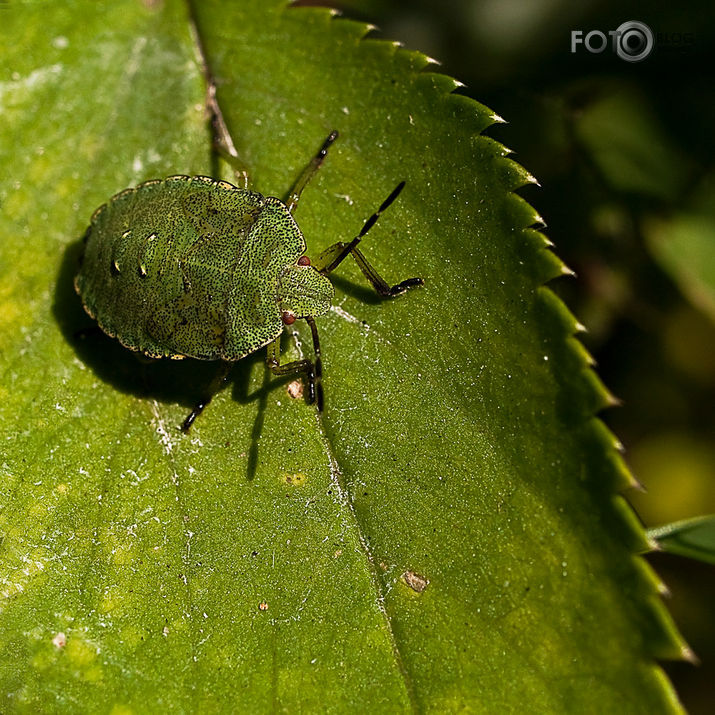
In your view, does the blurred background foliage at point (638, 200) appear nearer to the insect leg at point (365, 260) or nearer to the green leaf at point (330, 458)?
the green leaf at point (330, 458)

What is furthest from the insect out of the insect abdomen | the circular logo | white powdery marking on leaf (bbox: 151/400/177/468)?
the circular logo

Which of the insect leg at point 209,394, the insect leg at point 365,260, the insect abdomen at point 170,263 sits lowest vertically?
the insect leg at point 209,394

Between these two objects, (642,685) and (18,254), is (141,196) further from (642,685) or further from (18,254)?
(642,685)

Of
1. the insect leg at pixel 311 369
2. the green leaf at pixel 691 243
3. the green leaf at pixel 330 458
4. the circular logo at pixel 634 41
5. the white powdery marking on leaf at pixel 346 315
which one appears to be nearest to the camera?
the green leaf at pixel 330 458

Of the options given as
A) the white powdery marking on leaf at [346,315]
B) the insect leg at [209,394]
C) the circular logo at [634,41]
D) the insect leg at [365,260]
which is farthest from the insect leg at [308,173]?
the circular logo at [634,41]

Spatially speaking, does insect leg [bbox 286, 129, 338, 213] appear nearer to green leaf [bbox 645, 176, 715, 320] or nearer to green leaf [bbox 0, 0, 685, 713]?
green leaf [bbox 0, 0, 685, 713]

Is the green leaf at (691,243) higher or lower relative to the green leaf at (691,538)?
higher

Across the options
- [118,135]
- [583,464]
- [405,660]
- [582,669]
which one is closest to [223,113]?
[118,135]

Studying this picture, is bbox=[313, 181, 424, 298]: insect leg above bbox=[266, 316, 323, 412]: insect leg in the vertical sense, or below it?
above
